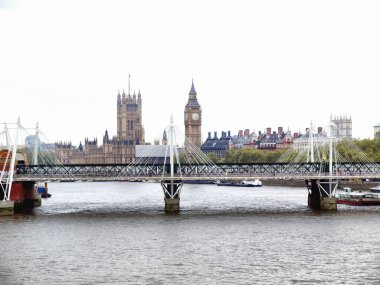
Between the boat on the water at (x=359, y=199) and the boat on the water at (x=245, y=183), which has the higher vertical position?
the boat on the water at (x=245, y=183)

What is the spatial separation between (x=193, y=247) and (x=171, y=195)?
26.4 meters

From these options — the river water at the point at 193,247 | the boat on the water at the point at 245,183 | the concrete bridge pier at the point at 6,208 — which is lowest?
the river water at the point at 193,247

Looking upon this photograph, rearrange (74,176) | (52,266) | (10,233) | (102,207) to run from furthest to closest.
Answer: (102,207)
(74,176)
(10,233)
(52,266)

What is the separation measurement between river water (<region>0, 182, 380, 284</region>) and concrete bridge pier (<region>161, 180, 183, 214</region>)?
3.34 feet

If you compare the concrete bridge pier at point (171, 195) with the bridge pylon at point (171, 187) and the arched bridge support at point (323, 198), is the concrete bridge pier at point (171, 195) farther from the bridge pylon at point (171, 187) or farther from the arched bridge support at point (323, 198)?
the arched bridge support at point (323, 198)

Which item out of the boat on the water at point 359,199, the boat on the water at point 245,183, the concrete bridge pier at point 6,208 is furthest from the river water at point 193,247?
the boat on the water at point 245,183

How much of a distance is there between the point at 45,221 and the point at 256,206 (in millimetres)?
26493

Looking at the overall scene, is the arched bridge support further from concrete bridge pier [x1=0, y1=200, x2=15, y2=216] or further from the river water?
concrete bridge pier [x1=0, y1=200, x2=15, y2=216]

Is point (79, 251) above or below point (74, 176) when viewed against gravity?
below

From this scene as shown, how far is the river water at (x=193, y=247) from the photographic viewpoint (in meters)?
43.4

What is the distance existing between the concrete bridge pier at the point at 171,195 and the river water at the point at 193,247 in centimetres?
102

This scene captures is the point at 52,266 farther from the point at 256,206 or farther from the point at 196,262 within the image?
the point at 256,206

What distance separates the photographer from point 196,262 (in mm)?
47625

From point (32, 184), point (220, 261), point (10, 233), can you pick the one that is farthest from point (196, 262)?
point (32, 184)
